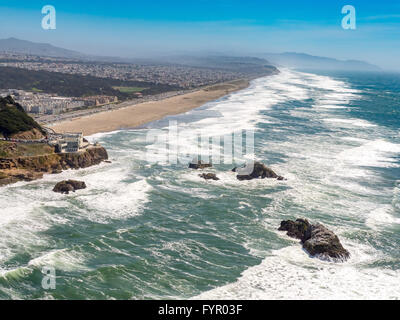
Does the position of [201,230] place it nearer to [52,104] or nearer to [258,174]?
[258,174]

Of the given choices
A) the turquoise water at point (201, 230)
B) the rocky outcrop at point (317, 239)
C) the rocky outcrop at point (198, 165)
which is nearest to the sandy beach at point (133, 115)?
the turquoise water at point (201, 230)

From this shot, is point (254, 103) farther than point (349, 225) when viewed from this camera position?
Yes

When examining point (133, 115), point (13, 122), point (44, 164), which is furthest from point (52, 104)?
point (44, 164)

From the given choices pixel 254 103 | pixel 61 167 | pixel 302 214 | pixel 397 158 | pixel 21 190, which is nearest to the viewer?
pixel 302 214

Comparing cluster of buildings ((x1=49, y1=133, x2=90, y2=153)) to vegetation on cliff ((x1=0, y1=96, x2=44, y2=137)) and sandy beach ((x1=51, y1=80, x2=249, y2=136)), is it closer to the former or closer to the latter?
vegetation on cliff ((x1=0, y1=96, x2=44, y2=137))

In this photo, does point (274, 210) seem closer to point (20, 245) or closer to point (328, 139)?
point (20, 245)

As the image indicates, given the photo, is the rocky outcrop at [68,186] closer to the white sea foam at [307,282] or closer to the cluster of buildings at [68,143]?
the cluster of buildings at [68,143]

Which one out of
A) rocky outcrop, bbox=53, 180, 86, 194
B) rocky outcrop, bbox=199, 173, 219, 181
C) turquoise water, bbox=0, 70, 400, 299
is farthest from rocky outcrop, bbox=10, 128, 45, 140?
rocky outcrop, bbox=199, 173, 219, 181

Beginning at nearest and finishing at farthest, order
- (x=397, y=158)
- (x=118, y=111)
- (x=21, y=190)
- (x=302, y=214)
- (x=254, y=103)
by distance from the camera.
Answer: (x=302, y=214), (x=21, y=190), (x=397, y=158), (x=118, y=111), (x=254, y=103)
